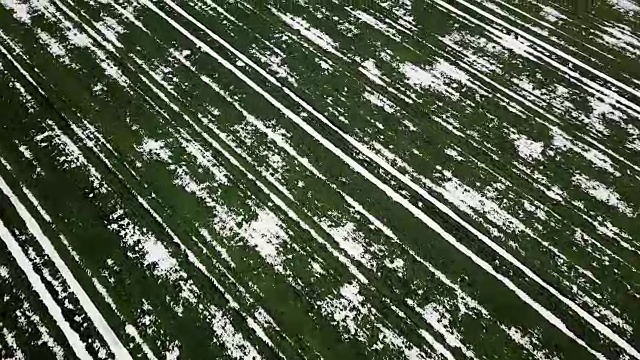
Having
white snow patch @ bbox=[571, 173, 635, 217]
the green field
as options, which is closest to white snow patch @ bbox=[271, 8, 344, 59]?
the green field

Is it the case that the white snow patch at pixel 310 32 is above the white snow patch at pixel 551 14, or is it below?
above

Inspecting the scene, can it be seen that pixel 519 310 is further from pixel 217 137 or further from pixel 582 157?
pixel 217 137

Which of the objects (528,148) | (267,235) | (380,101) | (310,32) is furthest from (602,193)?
(310,32)

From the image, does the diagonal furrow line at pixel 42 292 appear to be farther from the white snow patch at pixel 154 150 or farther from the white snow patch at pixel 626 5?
the white snow patch at pixel 626 5

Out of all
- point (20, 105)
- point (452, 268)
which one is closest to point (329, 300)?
point (452, 268)

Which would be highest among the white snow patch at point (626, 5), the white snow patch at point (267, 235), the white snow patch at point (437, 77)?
the white snow patch at point (437, 77)

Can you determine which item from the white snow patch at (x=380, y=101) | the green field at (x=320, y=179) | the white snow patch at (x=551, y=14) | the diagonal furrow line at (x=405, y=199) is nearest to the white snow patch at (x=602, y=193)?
the green field at (x=320, y=179)

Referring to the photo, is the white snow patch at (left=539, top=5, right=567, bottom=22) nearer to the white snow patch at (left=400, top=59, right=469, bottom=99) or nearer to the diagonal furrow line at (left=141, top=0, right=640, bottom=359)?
the white snow patch at (left=400, top=59, right=469, bottom=99)

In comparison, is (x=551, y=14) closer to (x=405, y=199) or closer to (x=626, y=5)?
(x=626, y=5)
